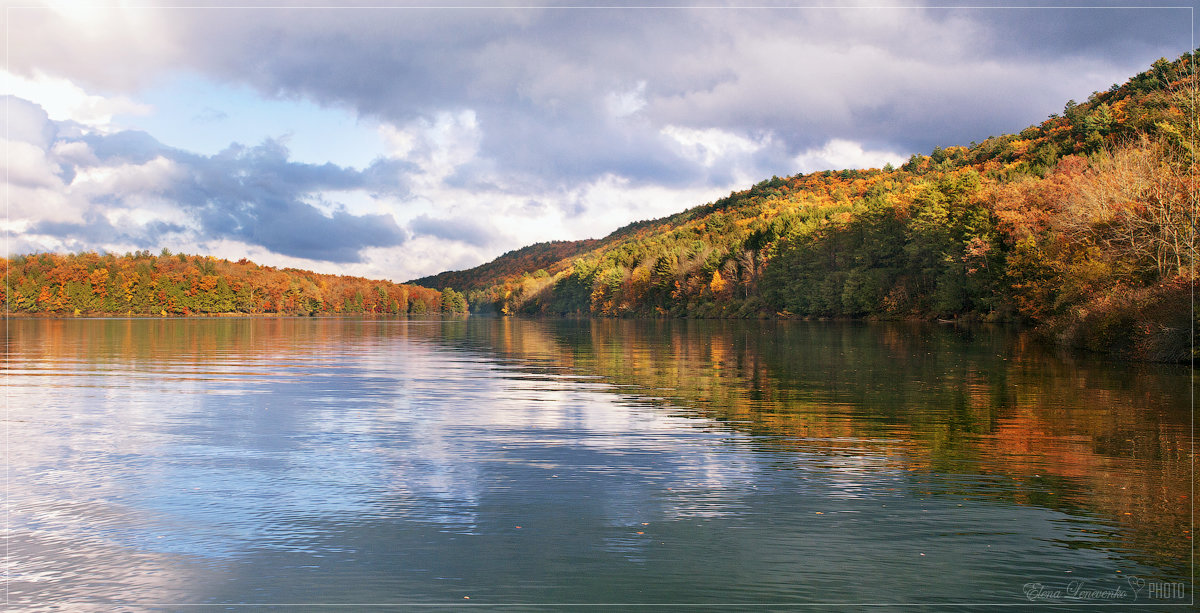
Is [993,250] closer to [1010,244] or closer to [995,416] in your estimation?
[1010,244]

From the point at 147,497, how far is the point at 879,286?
102611 mm

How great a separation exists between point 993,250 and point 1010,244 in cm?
248

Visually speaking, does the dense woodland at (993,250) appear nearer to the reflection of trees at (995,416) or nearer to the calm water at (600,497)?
the reflection of trees at (995,416)

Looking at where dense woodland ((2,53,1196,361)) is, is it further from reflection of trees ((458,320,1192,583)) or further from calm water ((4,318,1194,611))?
calm water ((4,318,1194,611))

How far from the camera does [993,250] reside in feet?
237

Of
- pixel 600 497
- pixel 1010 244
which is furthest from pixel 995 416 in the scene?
pixel 1010 244

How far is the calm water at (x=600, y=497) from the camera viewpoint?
7.78 meters

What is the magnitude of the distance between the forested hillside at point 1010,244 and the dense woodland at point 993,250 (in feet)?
0.56

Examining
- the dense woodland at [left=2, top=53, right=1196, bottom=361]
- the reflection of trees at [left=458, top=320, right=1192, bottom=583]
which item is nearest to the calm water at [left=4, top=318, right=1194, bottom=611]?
the reflection of trees at [left=458, top=320, right=1192, bottom=583]

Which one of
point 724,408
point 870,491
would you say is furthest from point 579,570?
point 724,408

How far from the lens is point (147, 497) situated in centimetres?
1091

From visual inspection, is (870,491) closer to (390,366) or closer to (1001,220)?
(390,366)

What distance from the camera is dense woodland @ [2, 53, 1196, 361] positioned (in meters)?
36.2

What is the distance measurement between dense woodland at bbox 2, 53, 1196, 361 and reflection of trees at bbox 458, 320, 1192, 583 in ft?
16.0
